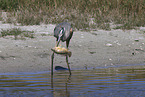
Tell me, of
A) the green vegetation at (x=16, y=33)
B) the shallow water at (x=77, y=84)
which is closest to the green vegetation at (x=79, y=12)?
the green vegetation at (x=16, y=33)

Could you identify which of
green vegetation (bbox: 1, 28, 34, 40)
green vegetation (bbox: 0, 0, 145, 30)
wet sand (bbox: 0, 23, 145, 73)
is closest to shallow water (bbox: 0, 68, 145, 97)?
wet sand (bbox: 0, 23, 145, 73)

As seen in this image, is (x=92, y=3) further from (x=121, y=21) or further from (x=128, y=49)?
(x=128, y=49)

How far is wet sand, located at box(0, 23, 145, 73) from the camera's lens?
28.7 feet

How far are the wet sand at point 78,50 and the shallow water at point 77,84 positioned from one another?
860 millimetres

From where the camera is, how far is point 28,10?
14164 mm

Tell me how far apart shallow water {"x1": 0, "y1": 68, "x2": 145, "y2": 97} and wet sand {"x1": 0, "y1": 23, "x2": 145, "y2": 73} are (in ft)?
2.82

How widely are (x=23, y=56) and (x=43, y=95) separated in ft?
12.5

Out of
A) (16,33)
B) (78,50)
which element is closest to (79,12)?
(16,33)

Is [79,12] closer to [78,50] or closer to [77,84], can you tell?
[78,50]

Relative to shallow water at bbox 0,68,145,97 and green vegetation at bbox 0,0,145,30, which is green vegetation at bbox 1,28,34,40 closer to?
green vegetation at bbox 0,0,145,30

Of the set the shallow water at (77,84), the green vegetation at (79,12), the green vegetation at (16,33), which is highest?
the green vegetation at (79,12)

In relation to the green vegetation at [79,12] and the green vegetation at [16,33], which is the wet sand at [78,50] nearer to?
the green vegetation at [16,33]

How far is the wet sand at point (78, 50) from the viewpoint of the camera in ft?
28.7

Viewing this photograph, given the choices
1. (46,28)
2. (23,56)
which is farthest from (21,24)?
(23,56)
